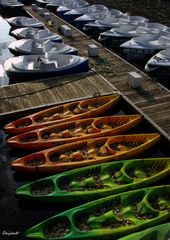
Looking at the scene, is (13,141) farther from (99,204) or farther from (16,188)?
(99,204)

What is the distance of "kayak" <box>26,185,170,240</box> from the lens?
12.9 metres

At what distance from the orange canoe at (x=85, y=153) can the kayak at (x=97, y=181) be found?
659 mm

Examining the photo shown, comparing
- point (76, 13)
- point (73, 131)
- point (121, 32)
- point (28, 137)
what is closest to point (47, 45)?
point (121, 32)

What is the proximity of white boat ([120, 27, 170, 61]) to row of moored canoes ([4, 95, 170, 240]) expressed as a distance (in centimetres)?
1020

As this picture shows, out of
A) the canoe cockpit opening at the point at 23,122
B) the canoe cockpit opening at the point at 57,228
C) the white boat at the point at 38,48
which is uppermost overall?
the white boat at the point at 38,48

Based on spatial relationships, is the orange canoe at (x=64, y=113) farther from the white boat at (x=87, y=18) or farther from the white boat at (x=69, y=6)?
the white boat at (x=69, y=6)

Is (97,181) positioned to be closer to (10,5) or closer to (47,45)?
(47,45)

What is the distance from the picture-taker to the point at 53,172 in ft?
54.6

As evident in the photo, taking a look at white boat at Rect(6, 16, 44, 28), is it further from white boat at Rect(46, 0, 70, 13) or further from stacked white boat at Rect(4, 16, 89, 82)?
white boat at Rect(46, 0, 70, 13)

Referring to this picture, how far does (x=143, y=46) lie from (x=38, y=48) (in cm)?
1018

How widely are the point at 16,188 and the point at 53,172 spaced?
2034mm

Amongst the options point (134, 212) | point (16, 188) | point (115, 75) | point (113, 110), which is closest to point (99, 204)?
point (134, 212)

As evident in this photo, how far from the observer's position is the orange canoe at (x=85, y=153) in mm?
16688

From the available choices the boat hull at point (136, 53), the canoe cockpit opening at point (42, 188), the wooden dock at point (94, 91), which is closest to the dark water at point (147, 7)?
the boat hull at point (136, 53)
